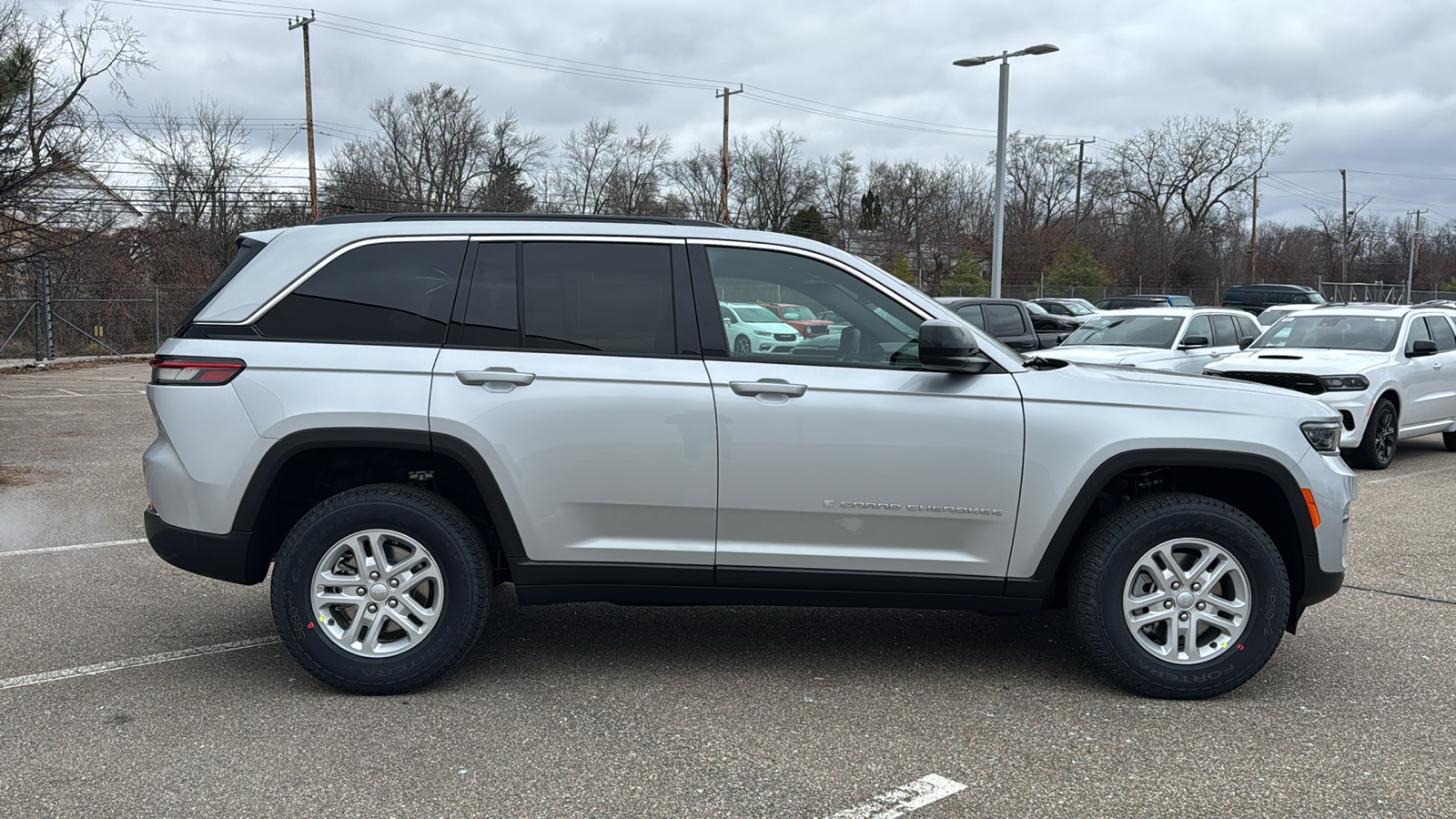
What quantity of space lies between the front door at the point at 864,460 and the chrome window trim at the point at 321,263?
1.17 meters

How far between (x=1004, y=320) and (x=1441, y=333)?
656 cm

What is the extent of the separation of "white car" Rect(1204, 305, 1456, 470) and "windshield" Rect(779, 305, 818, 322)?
7.89m

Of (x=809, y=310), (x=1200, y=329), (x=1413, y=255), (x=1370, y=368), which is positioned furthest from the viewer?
(x=1413, y=255)

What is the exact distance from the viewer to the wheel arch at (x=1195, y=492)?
4.30m

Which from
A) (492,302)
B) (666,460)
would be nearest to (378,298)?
(492,302)

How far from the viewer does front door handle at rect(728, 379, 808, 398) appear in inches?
167

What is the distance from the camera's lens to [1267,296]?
42406 mm

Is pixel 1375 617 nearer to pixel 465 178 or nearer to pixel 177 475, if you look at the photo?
pixel 177 475

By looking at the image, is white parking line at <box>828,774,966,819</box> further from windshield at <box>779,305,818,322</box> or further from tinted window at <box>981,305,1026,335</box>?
tinted window at <box>981,305,1026,335</box>

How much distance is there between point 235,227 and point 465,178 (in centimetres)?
1428

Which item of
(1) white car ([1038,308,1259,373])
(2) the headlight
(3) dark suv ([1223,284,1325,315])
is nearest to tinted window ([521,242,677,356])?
(2) the headlight

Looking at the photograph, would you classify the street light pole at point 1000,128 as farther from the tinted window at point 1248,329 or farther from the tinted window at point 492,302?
the tinted window at point 492,302

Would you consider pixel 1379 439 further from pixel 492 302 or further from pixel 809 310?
pixel 492 302

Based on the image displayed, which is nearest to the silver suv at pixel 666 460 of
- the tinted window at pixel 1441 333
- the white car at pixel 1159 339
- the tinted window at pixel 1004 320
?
the white car at pixel 1159 339
